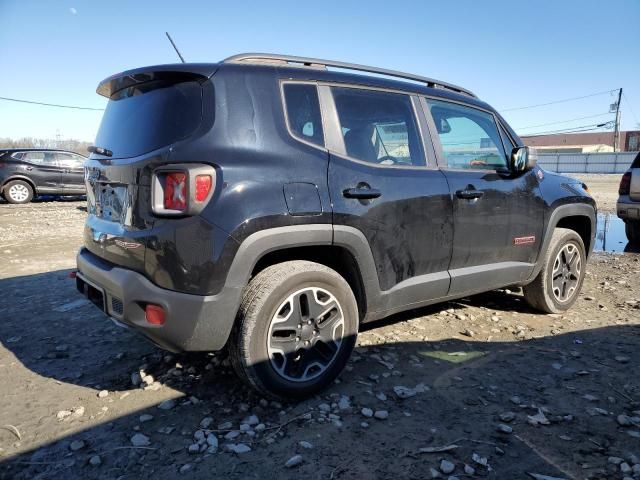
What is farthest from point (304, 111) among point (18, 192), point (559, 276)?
point (18, 192)

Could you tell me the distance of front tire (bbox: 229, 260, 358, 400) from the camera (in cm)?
263

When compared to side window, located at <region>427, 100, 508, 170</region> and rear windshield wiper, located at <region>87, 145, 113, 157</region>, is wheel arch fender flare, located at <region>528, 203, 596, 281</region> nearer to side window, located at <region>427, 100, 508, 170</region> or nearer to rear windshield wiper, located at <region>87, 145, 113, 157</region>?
side window, located at <region>427, 100, 508, 170</region>

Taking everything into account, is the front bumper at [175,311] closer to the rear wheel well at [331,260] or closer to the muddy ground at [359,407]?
the rear wheel well at [331,260]

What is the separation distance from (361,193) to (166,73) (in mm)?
1319

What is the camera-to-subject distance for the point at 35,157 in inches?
537

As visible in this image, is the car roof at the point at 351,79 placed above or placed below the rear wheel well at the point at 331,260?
above

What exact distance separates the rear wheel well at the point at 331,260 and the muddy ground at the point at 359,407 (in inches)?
23.5

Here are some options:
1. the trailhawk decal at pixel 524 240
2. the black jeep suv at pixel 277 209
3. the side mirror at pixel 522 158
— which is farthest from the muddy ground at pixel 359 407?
the side mirror at pixel 522 158

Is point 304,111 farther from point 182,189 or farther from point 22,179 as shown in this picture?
point 22,179

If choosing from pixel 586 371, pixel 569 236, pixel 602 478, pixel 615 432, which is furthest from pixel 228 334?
pixel 569 236

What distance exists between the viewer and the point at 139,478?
7.20ft

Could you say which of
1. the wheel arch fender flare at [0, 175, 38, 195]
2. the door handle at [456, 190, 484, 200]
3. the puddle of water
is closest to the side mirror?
the door handle at [456, 190, 484, 200]

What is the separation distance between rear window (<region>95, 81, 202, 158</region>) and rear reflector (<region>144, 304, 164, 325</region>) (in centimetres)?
86

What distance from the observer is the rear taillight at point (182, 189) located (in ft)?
7.88
